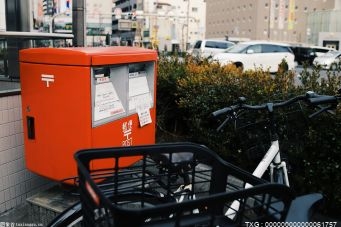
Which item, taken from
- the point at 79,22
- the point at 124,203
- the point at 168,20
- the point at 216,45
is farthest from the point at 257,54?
the point at 168,20

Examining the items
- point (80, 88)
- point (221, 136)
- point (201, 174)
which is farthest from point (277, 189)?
point (221, 136)

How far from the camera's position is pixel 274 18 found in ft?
257

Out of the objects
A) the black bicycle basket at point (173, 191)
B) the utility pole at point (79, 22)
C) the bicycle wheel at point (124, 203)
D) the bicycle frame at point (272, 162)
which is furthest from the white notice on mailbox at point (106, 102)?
the utility pole at point (79, 22)

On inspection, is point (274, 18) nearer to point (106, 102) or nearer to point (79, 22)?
point (79, 22)

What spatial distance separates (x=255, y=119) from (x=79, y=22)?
2.38m

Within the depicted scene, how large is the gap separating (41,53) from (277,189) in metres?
2.03

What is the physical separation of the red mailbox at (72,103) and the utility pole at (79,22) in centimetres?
157

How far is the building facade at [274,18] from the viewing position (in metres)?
77.4

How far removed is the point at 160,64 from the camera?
5.55 meters

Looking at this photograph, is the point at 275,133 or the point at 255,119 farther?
the point at 255,119

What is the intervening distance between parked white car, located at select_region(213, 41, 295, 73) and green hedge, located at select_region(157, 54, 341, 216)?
1152 centimetres

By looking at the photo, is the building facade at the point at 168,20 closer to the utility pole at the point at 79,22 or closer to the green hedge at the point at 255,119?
the green hedge at the point at 255,119

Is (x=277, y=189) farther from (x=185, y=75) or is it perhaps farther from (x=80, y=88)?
(x=185, y=75)

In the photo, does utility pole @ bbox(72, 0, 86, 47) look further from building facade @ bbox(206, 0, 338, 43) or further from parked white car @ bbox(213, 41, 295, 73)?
building facade @ bbox(206, 0, 338, 43)
